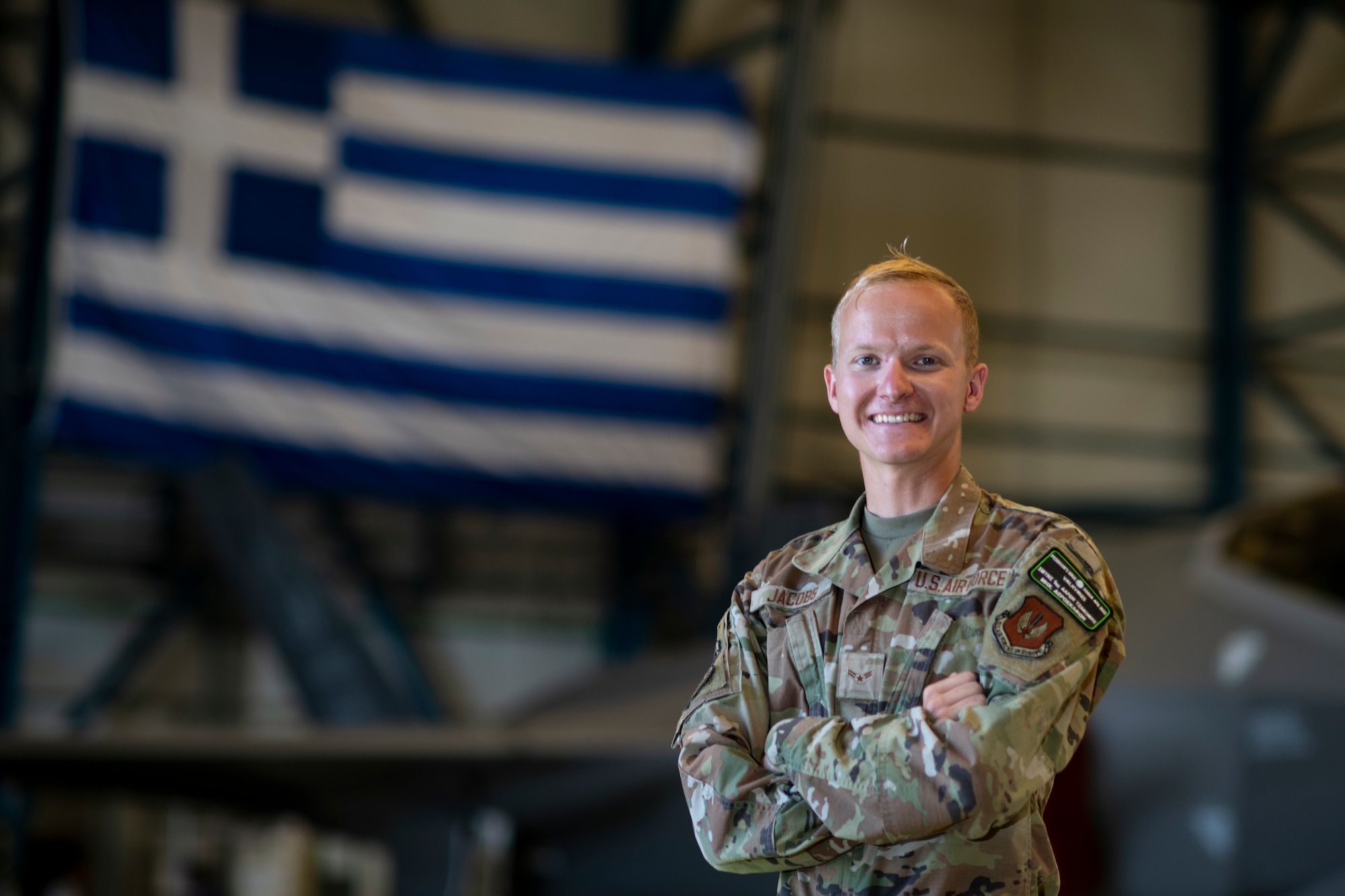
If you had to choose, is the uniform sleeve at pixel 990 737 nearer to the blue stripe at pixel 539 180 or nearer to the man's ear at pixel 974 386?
the man's ear at pixel 974 386

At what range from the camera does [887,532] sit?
1.59 meters

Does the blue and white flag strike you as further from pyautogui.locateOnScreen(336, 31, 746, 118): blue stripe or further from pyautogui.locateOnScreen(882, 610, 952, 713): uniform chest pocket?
pyautogui.locateOnScreen(882, 610, 952, 713): uniform chest pocket

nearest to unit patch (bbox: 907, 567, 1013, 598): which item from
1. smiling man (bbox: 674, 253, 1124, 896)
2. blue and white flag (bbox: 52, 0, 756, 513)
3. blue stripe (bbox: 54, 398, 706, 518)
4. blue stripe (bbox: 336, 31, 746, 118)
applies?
smiling man (bbox: 674, 253, 1124, 896)

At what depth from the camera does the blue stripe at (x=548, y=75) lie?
37.8 ft

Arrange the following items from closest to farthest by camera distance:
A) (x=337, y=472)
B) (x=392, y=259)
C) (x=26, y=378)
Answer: (x=26, y=378)
(x=392, y=259)
(x=337, y=472)

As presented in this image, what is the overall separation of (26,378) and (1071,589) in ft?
29.8

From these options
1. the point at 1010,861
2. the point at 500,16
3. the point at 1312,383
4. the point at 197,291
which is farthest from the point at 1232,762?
the point at 1312,383

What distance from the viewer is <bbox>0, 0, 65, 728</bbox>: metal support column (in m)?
8.44

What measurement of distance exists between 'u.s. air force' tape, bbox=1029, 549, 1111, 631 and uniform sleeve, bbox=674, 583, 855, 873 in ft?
1.28

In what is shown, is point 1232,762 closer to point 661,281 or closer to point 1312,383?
point 661,281

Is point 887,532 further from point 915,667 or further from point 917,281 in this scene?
point 917,281

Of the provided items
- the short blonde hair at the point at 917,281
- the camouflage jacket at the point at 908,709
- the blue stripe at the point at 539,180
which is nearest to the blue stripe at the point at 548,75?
the blue stripe at the point at 539,180

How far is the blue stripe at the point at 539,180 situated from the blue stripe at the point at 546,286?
785 millimetres

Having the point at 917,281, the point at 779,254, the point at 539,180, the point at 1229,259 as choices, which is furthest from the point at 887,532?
the point at 1229,259
